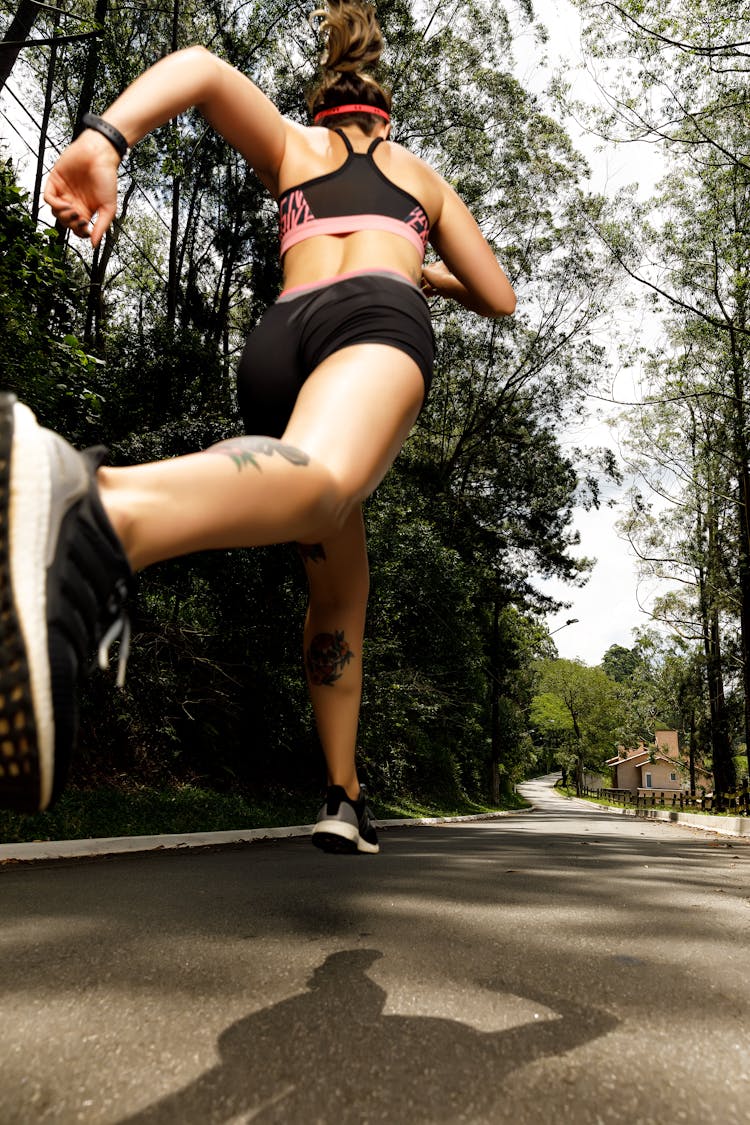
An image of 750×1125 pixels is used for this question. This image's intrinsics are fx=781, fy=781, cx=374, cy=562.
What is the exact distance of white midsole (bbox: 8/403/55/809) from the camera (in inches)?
33.2

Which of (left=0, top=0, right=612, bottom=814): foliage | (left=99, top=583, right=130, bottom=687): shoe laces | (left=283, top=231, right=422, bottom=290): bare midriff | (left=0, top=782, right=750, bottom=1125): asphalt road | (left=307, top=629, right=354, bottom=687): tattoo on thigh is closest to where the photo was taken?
(left=99, top=583, right=130, bottom=687): shoe laces

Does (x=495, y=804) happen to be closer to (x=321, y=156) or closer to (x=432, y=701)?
(x=432, y=701)

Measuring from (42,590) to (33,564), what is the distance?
3 centimetres

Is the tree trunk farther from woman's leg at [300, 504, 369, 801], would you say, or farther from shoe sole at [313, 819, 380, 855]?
shoe sole at [313, 819, 380, 855]

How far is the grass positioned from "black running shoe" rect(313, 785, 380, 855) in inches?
207

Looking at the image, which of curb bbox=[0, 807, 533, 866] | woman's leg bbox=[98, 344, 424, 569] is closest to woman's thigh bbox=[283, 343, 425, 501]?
woman's leg bbox=[98, 344, 424, 569]

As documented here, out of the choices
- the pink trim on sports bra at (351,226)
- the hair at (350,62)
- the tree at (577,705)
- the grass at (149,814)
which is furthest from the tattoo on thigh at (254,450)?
the tree at (577,705)

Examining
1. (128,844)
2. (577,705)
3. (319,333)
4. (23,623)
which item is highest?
(577,705)

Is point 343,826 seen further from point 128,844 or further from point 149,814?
point 149,814

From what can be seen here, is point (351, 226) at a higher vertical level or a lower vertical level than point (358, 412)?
higher

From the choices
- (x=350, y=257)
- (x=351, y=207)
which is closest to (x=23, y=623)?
(x=350, y=257)

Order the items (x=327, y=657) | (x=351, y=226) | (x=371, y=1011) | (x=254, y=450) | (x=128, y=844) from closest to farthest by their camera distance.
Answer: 1. (x=254, y=450)
2. (x=371, y=1011)
3. (x=351, y=226)
4. (x=327, y=657)
5. (x=128, y=844)

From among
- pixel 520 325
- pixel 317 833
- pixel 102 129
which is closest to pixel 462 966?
pixel 317 833

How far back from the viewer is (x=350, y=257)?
1686 mm
